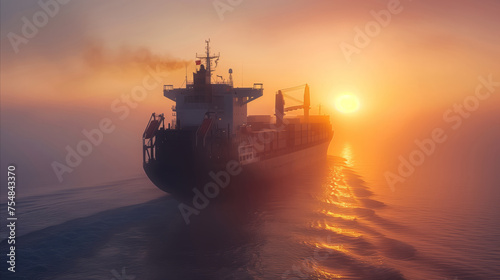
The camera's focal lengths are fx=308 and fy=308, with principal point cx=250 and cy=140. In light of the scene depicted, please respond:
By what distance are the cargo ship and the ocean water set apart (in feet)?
8.43

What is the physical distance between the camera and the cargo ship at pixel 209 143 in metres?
25.5

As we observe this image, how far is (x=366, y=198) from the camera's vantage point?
32.3 meters

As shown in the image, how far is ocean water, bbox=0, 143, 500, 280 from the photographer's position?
15.8 meters

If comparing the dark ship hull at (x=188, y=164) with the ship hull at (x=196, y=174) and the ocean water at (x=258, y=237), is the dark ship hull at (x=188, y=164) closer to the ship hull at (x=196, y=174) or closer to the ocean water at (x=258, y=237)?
the ship hull at (x=196, y=174)

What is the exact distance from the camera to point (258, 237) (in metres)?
20.2

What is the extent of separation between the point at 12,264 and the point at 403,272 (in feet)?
66.1

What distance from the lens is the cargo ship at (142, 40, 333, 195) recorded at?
25.5m

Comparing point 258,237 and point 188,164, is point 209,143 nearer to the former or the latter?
point 188,164

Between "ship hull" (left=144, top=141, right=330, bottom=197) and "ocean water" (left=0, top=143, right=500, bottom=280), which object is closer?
"ocean water" (left=0, top=143, right=500, bottom=280)

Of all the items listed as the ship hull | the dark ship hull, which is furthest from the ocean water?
→ the dark ship hull

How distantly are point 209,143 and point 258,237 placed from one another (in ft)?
31.9

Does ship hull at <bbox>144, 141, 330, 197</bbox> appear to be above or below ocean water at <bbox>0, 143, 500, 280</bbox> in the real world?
above

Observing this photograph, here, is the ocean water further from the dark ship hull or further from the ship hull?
the dark ship hull

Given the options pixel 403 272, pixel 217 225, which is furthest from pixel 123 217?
pixel 403 272
